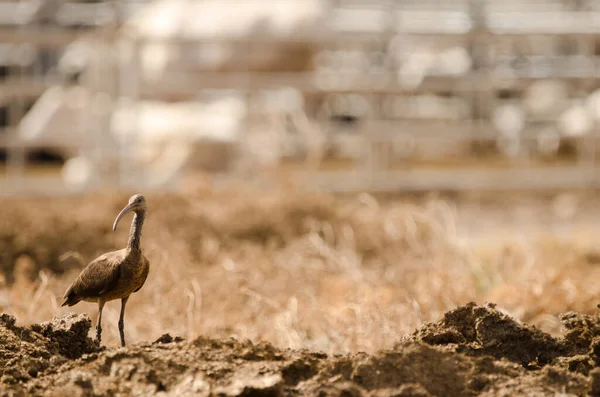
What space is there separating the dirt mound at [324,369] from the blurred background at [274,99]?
5.42 meters

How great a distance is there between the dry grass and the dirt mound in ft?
2.69

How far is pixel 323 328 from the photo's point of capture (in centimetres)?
382

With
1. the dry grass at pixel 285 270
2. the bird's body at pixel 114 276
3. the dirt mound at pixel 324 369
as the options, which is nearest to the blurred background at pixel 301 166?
the dry grass at pixel 285 270

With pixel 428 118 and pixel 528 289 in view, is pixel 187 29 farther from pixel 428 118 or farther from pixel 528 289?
pixel 528 289

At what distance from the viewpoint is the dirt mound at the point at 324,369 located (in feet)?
7.02

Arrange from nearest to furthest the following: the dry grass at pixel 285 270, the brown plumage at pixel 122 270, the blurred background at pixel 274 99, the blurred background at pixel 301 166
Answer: the brown plumage at pixel 122 270, the dry grass at pixel 285 270, the blurred background at pixel 301 166, the blurred background at pixel 274 99

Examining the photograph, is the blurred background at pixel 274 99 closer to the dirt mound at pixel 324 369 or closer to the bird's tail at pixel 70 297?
the bird's tail at pixel 70 297

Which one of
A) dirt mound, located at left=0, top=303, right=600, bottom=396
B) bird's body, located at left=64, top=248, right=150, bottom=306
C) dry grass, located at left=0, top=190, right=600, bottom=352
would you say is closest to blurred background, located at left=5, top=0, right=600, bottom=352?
dry grass, located at left=0, top=190, right=600, bottom=352

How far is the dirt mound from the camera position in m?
2.14

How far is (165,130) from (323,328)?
292 inches

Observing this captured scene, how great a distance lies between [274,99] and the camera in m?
11.7

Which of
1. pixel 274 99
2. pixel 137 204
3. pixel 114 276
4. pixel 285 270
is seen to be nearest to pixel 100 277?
pixel 114 276

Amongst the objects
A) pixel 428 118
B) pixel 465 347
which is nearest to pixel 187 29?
pixel 428 118

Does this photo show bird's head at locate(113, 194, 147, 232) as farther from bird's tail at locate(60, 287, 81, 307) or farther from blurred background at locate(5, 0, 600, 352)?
blurred background at locate(5, 0, 600, 352)
